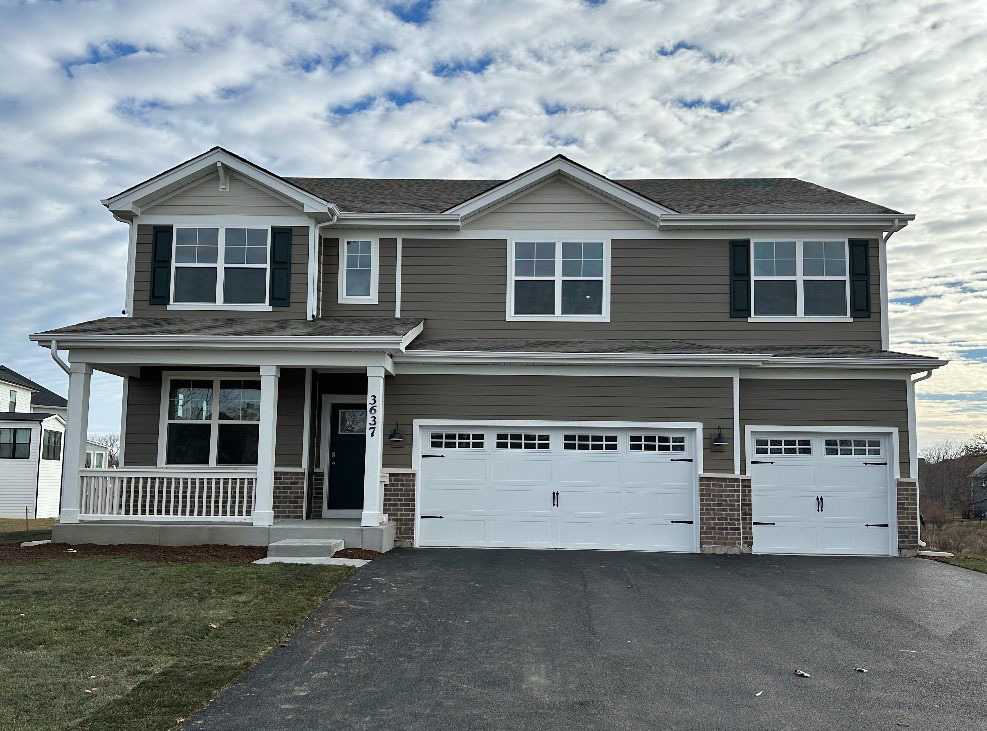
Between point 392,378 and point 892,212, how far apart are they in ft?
28.9

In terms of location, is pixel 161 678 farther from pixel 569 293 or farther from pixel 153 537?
pixel 569 293

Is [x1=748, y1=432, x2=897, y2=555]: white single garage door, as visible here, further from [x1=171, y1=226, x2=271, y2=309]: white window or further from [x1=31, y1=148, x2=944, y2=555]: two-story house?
[x1=171, y1=226, x2=271, y2=309]: white window

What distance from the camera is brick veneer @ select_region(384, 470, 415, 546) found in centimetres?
1355

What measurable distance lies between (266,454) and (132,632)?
5400mm

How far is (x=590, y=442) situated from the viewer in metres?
13.8

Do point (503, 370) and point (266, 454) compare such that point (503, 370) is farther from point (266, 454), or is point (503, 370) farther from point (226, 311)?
point (226, 311)

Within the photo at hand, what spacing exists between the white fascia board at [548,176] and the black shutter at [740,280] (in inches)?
56.7

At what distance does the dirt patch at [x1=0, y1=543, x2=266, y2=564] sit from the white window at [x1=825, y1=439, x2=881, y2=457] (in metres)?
8.91

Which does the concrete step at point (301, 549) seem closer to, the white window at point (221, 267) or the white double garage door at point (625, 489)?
the white double garage door at point (625, 489)

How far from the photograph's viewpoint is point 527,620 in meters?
8.49

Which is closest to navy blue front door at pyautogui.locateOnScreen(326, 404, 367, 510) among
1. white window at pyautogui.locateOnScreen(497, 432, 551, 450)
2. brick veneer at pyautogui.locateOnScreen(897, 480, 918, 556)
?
white window at pyautogui.locateOnScreen(497, 432, 551, 450)

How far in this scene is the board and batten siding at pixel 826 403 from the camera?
13.8m

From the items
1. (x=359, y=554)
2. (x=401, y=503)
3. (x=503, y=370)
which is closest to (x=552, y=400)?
(x=503, y=370)

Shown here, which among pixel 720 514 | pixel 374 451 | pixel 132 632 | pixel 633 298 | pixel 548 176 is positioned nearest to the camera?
pixel 132 632
